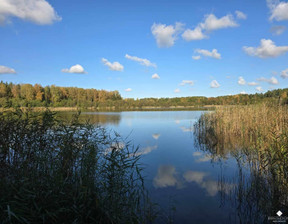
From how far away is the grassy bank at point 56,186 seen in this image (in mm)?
A: 2740

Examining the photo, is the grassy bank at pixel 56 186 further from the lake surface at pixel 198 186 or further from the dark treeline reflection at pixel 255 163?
the dark treeline reflection at pixel 255 163

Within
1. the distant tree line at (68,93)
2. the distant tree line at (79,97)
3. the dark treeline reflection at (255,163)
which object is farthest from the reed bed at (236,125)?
the distant tree line at (68,93)

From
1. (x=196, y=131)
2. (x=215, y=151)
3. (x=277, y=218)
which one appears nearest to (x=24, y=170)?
(x=277, y=218)

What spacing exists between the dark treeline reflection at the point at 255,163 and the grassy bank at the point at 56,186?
7.34ft

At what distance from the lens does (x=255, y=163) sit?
16.3 feet

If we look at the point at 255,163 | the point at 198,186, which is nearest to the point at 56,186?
the point at 198,186

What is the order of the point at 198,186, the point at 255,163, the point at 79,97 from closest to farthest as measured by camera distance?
the point at 255,163 → the point at 198,186 → the point at 79,97

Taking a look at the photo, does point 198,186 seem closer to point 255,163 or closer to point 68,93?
point 255,163

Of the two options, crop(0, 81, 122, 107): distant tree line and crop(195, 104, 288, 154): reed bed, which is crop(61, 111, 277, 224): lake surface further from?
crop(0, 81, 122, 107): distant tree line

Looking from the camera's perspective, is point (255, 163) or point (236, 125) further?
point (236, 125)

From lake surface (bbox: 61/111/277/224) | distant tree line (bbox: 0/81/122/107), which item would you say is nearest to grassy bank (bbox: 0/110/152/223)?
lake surface (bbox: 61/111/277/224)

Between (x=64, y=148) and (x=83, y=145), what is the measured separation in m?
0.56

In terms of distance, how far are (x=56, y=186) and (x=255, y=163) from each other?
5.04 meters

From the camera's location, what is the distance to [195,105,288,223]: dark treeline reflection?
12.0 feet
